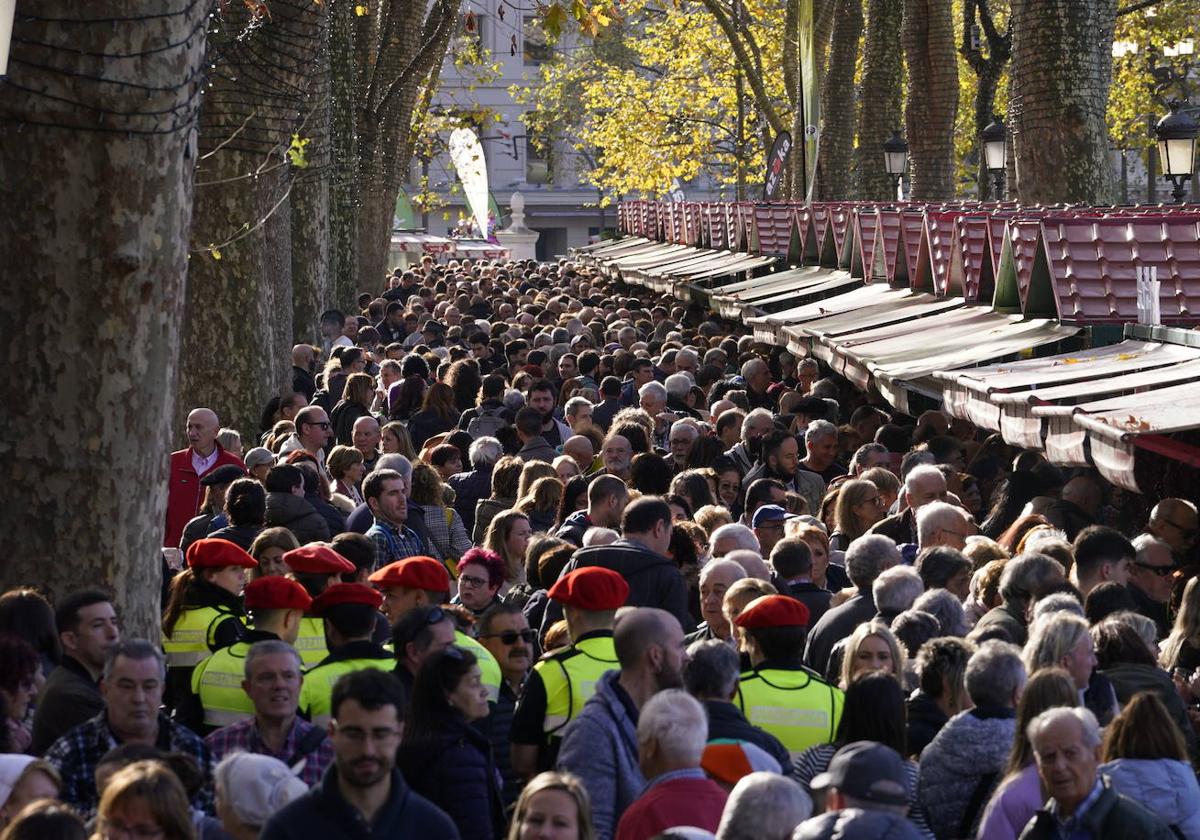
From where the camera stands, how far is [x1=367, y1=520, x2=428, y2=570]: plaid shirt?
1032 cm

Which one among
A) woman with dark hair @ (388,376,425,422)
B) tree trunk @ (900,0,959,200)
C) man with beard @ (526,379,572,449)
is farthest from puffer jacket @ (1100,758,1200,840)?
tree trunk @ (900,0,959,200)

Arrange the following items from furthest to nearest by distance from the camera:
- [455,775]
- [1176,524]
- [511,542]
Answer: [1176,524]
[511,542]
[455,775]

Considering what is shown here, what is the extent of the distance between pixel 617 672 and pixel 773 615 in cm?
71

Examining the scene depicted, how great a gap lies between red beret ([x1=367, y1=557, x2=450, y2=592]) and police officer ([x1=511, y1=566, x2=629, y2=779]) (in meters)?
1.16

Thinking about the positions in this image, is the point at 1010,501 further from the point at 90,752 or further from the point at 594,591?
the point at 90,752

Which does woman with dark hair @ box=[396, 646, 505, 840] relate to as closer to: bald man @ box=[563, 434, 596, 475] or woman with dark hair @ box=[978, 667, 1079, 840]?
woman with dark hair @ box=[978, 667, 1079, 840]

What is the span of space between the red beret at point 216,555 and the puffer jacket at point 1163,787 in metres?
3.53

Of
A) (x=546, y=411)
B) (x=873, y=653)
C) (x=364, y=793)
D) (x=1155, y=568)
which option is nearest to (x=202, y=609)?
(x=873, y=653)

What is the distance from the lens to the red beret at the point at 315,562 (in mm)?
7980

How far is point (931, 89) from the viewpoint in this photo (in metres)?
28.8

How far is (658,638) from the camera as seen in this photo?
21.0ft

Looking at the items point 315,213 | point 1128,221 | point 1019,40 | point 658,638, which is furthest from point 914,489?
point 315,213

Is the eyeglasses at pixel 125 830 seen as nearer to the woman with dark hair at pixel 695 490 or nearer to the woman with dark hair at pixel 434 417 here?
the woman with dark hair at pixel 695 490

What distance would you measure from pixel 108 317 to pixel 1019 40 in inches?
556
